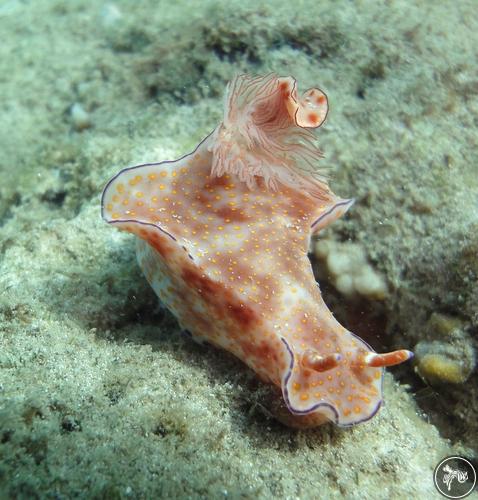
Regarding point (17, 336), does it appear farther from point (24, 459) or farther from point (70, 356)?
point (24, 459)

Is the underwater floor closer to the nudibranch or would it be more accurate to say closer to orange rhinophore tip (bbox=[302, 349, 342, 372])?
the nudibranch

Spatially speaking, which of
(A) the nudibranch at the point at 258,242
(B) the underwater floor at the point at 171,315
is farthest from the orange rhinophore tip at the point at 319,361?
(B) the underwater floor at the point at 171,315

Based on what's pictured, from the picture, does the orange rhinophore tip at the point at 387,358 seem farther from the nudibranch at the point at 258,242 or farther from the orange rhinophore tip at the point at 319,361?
the orange rhinophore tip at the point at 319,361

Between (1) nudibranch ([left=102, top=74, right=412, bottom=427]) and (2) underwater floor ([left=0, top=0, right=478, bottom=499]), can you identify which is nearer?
(2) underwater floor ([left=0, top=0, right=478, bottom=499])

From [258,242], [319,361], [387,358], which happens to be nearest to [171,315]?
[258,242]

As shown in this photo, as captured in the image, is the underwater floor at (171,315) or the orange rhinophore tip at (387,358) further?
the orange rhinophore tip at (387,358)

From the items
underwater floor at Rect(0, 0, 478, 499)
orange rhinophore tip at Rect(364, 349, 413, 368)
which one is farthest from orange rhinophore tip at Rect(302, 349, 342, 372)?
underwater floor at Rect(0, 0, 478, 499)

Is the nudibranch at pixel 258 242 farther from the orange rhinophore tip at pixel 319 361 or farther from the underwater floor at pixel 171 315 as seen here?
the underwater floor at pixel 171 315
